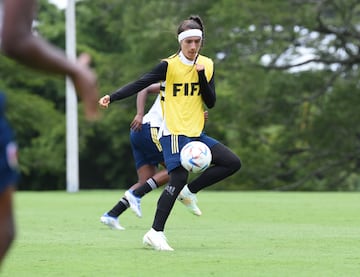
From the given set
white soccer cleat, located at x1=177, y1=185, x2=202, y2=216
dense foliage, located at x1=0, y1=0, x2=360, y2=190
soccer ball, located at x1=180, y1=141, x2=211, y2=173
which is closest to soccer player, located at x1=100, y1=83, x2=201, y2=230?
white soccer cleat, located at x1=177, y1=185, x2=202, y2=216

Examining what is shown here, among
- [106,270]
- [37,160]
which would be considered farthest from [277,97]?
[106,270]

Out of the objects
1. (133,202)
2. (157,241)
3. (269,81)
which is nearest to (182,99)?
(157,241)

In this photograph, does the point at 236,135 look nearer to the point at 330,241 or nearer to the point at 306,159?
the point at 306,159

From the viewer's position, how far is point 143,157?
1327cm

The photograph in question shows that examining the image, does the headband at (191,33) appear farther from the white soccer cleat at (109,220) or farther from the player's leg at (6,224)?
the player's leg at (6,224)

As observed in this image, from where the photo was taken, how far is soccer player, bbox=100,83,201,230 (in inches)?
489

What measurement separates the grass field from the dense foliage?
24.6 metres

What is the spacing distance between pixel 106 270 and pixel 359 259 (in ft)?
6.78

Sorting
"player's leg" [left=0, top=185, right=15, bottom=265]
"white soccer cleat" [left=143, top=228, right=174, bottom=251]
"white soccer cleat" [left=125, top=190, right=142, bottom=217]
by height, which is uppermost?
"player's leg" [left=0, top=185, right=15, bottom=265]

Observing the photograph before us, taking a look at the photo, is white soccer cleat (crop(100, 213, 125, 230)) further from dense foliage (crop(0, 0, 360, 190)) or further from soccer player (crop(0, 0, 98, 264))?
dense foliage (crop(0, 0, 360, 190))

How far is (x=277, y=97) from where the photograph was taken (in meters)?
43.2

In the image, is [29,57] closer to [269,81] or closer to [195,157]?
[195,157]

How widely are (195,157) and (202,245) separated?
1.06 m

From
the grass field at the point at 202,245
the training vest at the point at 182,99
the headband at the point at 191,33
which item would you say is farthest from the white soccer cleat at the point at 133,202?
the headband at the point at 191,33
